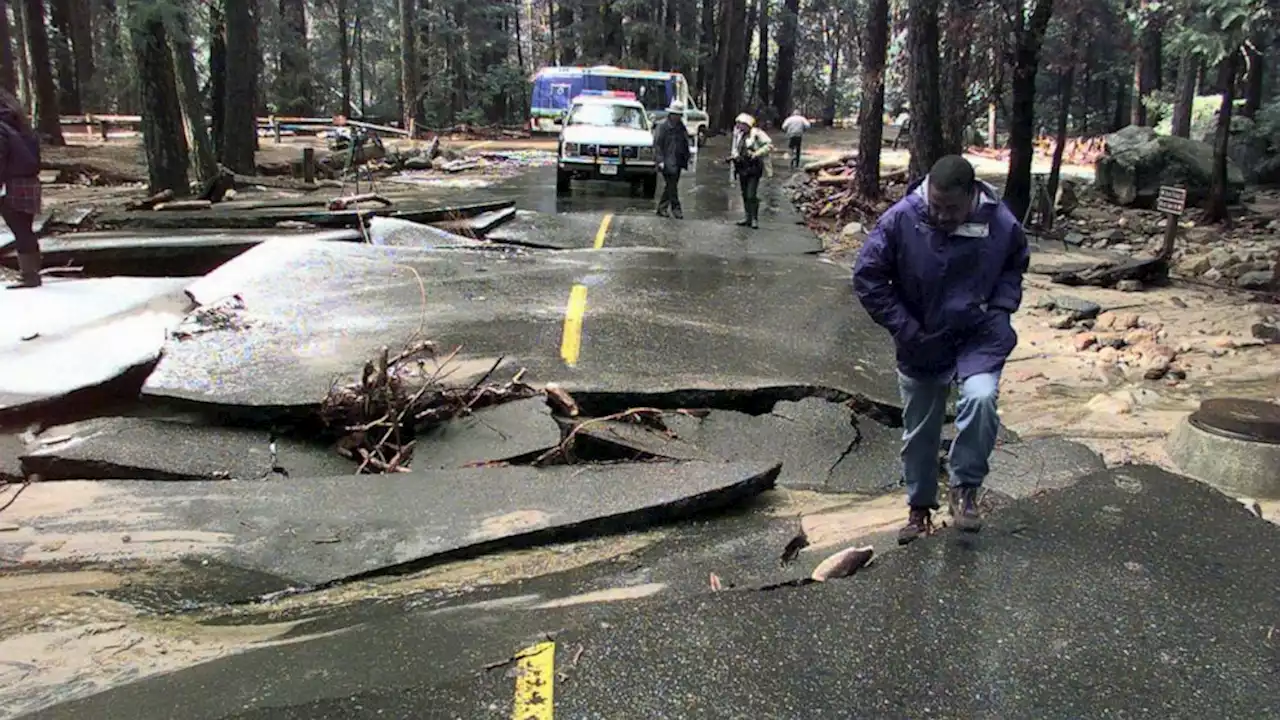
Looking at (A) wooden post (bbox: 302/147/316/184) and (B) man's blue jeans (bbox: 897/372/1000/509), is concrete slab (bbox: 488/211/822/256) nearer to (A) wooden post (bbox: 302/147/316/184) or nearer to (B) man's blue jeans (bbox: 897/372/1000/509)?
(A) wooden post (bbox: 302/147/316/184)

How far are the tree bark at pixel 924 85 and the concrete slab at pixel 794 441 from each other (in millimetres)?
10017

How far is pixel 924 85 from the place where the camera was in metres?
15.1

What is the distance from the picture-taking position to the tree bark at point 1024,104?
16703 mm

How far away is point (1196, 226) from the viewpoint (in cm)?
1861

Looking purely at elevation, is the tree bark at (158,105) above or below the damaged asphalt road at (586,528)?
above

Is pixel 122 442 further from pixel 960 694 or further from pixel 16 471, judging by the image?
pixel 960 694

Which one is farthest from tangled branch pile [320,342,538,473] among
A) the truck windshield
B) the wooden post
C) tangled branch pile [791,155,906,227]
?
the wooden post

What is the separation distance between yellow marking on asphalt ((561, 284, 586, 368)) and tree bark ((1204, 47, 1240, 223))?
574 inches

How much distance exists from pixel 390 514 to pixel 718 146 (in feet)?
120

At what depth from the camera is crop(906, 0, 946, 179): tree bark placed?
14953mm

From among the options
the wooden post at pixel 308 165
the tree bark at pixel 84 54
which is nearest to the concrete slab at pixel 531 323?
the wooden post at pixel 308 165

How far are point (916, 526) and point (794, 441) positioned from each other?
175 centimetres

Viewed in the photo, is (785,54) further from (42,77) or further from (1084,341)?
(1084,341)

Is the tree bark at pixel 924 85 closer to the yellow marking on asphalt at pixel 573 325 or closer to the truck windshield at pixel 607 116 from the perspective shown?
the truck windshield at pixel 607 116
